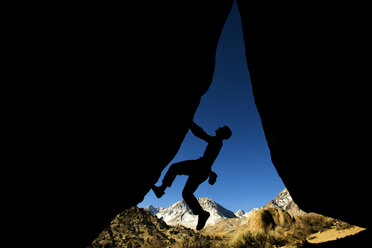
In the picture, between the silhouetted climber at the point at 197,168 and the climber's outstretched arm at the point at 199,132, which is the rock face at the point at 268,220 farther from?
the climber's outstretched arm at the point at 199,132

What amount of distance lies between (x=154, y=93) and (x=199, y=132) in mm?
2002

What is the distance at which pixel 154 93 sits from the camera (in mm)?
3412

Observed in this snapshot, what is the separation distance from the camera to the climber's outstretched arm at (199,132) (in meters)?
4.80

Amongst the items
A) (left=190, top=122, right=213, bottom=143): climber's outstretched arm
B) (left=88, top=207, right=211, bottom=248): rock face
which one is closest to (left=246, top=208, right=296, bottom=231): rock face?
(left=88, top=207, right=211, bottom=248): rock face

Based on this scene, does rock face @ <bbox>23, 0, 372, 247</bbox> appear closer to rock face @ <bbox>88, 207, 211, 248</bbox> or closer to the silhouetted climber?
the silhouetted climber

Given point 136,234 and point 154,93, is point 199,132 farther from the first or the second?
point 136,234

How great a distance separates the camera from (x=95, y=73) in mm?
2520

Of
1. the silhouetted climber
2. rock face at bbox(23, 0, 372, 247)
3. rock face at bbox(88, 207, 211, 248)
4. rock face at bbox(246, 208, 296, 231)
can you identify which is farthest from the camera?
rock face at bbox(88, 207, 211, 248)

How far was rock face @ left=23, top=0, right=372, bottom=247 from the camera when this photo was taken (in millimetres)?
2254

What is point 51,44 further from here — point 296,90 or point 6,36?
point 296,90

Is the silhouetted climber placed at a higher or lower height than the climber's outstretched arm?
lower

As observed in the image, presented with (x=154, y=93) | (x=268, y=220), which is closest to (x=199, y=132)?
(x=154, y=93)

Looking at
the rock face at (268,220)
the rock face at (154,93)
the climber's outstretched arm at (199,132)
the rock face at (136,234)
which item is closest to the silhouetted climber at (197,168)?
the climber's outstretched arm at (199,132)

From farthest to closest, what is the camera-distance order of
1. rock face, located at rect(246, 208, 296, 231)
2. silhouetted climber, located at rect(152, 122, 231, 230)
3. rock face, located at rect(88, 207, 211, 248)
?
rock face, located at rect(88, 207, 211, 248)
rock face, located at rect(246, 208, 296, 231)
silhouetted climber, located at rect(152, 122, 231, 230)
